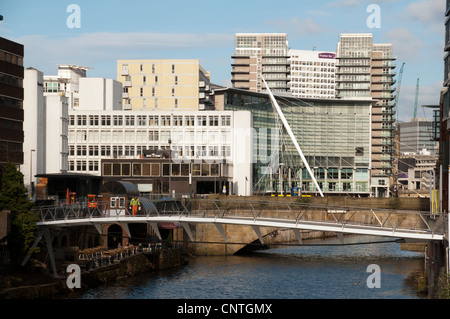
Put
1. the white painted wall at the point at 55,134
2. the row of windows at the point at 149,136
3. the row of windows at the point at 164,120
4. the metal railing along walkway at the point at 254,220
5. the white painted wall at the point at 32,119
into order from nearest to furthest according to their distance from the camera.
Result: the metal railing along walkway at the point at 254,220 → the white painted wall at the point at 32,119 → the white painted wall at the point at 55,134 → the row of windows at the point at 149,136 → the row of windows at the point at 164,120

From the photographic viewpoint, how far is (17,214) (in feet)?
226

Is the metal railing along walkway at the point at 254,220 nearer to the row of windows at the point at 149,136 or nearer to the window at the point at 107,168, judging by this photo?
the window at the point at 107,168

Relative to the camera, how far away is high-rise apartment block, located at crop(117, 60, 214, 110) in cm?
18075

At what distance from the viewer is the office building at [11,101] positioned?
3565 inches

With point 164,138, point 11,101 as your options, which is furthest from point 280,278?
point 164,138

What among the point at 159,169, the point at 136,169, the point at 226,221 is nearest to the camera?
the point at 226,221

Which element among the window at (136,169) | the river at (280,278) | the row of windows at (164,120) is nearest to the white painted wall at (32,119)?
the window at (136,169)

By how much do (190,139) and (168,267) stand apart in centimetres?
6804

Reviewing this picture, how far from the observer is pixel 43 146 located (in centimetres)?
14025

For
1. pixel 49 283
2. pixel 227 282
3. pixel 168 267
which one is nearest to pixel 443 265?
pixel 227 282

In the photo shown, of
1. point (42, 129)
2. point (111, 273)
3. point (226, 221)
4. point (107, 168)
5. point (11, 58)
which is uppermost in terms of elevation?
point (11, 58)

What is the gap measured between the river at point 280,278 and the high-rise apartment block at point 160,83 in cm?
8109

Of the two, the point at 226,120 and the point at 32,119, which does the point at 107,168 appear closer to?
the point at 32,119

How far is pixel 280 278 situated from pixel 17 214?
2691 cm
